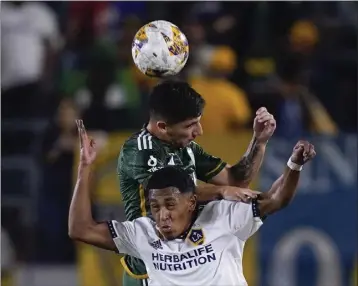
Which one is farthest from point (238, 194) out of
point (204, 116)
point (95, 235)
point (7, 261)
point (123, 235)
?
point (7, 261)

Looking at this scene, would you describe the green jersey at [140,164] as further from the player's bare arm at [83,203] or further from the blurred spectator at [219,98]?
the blurred spectator at [219,98]

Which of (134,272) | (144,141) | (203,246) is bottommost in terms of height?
(134,272)

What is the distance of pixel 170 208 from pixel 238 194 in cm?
47

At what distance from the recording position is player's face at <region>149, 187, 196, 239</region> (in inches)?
273

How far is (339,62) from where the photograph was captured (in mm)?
13172

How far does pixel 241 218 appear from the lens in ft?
23.2

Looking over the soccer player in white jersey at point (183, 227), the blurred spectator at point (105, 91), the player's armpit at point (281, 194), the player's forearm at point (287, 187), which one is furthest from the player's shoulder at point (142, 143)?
the blurred spectator at point (105, 91)

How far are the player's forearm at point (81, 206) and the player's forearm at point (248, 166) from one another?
1.22 meters

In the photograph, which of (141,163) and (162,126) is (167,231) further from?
(162,126)

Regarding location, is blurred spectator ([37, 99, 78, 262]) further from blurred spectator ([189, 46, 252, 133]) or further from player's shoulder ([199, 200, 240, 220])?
player's shoulder ([199, 200, 240, 220])

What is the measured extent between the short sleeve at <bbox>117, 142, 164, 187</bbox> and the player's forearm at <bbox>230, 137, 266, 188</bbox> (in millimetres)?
740

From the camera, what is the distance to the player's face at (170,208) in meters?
6.93

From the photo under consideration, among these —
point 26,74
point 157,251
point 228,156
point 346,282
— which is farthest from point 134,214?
point 26,74

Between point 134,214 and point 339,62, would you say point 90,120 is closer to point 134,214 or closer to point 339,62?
point 339,62
